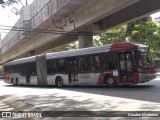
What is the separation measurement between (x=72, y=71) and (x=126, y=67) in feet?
17.8

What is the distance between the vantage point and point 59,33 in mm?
30047

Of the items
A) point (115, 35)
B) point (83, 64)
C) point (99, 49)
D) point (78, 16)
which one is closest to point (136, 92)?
point (99, 49)

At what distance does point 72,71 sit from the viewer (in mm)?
24047

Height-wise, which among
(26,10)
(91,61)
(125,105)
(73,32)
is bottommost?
(125,105)

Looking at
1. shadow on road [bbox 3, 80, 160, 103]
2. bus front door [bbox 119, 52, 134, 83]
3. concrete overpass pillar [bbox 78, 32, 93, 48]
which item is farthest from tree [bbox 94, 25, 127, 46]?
shadow on road [bbox 3, 80, 160, 103]

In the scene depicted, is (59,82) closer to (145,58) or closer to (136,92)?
(145,58)

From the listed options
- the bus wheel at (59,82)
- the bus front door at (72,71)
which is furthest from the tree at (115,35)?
the bus front door at (72,71)

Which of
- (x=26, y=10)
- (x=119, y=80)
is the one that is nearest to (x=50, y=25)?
(x=26, y=10)

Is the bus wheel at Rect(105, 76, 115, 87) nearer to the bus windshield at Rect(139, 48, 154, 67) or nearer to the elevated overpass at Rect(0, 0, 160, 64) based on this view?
the bus windshield at Rect(139, 48, 154, 67)

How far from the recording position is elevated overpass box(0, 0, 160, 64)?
21.3m

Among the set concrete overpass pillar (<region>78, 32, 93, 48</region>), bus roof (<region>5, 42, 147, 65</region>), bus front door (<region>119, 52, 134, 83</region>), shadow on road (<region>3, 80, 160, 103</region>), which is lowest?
shadow on road (<region>3, 80, 160, 103</region>)

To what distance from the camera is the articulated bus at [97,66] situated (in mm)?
19469

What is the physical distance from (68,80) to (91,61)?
3251 millimetres

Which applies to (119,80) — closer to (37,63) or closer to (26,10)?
(37,63)
